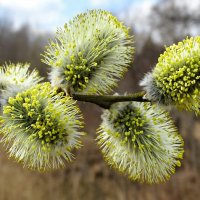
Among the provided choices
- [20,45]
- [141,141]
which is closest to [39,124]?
[141,141]

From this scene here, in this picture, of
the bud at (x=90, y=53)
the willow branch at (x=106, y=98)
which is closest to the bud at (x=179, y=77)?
the willow branch at (x=106, y=98)

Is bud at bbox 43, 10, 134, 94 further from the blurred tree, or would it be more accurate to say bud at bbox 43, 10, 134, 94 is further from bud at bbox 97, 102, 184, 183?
the blurred tree

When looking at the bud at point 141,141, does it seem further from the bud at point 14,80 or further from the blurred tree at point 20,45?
the blurred tree at point 20,45

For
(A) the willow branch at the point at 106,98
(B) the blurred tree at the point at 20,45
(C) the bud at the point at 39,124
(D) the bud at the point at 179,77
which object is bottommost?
(C) the bud at the point at 39,124

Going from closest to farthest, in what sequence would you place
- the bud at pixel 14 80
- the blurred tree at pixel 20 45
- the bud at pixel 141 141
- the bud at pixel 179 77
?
1. the bud at pixel 179 77
2. the bud at pixel 14 80
3. the bud at pixel 141 141
4. the blurred tree at pixel 20 45

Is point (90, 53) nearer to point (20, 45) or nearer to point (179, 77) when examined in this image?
point (179, 77)

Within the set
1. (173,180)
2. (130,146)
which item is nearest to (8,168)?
(173,180)

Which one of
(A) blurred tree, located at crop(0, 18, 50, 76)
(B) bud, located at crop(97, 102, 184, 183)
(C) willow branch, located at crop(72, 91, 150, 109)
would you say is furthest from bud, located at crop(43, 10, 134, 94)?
(A) blurred tree, located at crop(0, 18, 50, 76)
